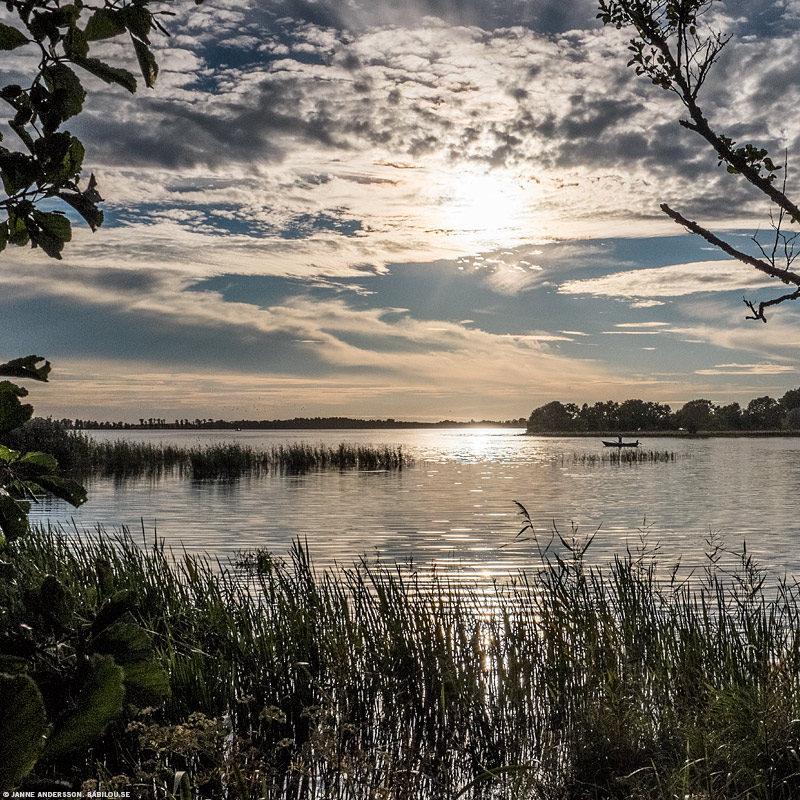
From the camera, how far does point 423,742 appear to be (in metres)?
5.56

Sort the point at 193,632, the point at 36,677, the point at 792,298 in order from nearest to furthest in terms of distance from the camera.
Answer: the point at 36,677 < the point at 792,298 < the point at 193,632

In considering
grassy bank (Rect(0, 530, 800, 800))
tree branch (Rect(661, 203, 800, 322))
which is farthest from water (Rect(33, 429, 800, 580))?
tree branch (Rect(661, 203, 800, 322))

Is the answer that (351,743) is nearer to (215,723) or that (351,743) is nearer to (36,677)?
(215,723)

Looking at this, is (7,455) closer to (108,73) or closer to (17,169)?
(17,169)

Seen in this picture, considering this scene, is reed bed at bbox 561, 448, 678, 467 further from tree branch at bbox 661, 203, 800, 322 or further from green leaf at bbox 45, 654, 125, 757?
green leaf at bbox 45, 654, 125, 757

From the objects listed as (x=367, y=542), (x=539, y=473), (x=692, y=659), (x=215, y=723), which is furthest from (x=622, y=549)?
(x=539, y=473)

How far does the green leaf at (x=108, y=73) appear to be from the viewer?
5.88ft

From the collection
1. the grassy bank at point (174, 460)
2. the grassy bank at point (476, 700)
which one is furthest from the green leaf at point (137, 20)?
the grassy bank at point (174, 460)

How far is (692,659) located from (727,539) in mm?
13358

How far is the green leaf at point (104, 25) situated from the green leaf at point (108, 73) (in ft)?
0.17

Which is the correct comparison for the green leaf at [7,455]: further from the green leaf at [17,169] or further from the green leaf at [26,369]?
the green leaf at [17,169]

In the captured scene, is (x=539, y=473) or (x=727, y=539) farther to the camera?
(x=539, y=473)

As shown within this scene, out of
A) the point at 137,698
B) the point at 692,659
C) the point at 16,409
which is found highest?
the point at 16,409

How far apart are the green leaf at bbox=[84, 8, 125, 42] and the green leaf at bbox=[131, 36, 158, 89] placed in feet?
0.18
